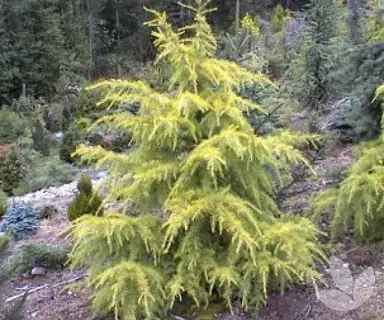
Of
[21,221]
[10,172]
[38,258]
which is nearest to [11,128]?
[10,172]

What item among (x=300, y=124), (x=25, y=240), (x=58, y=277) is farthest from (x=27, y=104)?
(x=58, y=277)

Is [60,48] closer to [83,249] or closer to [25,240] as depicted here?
[25,240]

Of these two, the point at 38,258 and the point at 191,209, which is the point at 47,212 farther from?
the point at 191,209

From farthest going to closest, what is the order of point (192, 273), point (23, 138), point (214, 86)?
point (23, 138), point (214, 86), point (192, 273)

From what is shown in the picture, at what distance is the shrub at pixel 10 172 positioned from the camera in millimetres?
10727

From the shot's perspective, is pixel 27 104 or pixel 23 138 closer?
pixel 23 138

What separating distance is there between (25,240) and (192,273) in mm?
3353

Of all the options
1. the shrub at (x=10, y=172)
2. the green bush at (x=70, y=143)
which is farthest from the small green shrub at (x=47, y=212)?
the green bush at (x=70, y=143)

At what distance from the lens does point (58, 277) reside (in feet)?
16.4

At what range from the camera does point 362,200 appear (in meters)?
4.35

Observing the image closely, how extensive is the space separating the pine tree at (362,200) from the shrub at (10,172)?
7.37 meters

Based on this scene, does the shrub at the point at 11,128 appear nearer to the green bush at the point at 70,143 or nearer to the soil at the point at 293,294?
the green bush at the point at 70,143

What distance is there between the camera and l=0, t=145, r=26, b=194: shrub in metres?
10.7

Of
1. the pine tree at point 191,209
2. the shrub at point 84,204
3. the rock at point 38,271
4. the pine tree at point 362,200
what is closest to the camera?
the pine tree at point 191,209
